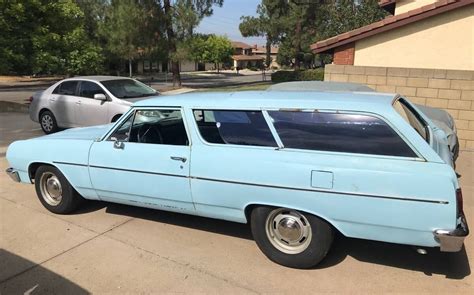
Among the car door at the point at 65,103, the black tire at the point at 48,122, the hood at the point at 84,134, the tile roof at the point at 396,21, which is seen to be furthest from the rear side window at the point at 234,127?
the tile roof at the point at 396,21

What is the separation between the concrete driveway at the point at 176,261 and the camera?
3467 mm

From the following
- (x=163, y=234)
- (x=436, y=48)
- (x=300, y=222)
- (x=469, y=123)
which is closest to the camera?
(x=300, y=222)

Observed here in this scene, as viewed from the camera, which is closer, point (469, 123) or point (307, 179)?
point (307, 179)

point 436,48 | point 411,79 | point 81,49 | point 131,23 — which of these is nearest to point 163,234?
point 411,79

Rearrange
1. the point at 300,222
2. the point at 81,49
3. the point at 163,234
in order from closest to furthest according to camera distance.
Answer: the point at 300,222
the point at 163,234
the point at 81,49

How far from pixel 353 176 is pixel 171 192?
1703 mm

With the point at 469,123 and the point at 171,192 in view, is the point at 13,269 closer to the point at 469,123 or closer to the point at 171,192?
the point at 171,192

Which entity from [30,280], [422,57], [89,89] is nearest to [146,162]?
[30,280]

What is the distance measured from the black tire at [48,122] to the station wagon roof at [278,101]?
6.92m

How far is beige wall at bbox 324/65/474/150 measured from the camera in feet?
28.2

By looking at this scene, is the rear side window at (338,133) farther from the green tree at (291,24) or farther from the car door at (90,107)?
the green tree at (291,24)

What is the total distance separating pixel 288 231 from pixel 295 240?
98 millimetres

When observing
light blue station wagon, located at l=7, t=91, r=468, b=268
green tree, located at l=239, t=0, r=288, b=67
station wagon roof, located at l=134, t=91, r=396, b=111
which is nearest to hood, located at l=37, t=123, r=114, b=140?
Result: light blue station wagon, located at l=7, t=91, r=468, b=268

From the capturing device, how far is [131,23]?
1097 inches
